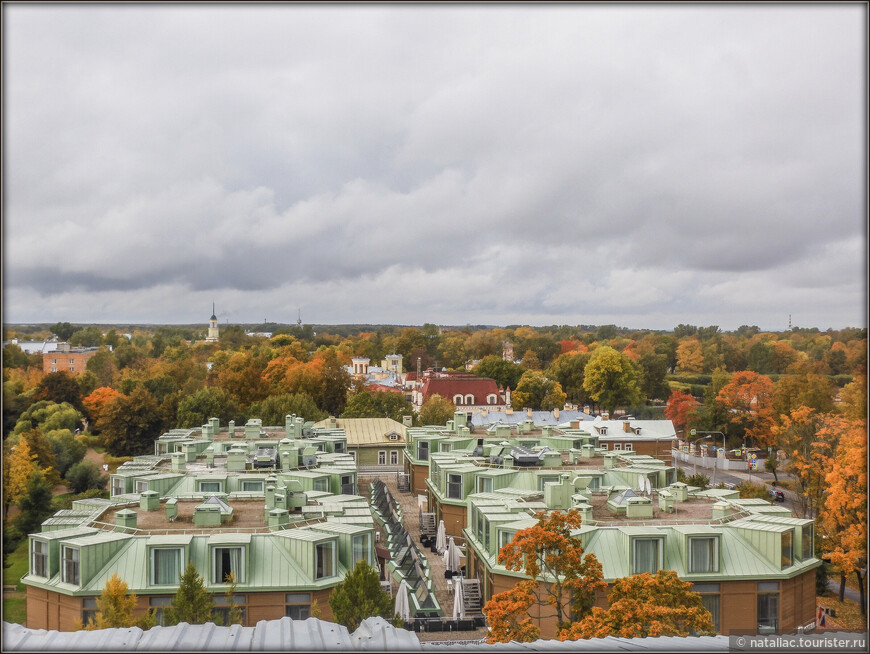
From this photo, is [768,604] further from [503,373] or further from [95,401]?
[503,373]

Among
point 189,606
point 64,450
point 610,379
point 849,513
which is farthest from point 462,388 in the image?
point 189,606

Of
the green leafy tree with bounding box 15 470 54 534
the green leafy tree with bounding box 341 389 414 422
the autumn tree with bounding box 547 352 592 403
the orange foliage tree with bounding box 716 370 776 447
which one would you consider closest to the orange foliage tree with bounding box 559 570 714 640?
the green leafy tree with bounding box 15 470 54 534

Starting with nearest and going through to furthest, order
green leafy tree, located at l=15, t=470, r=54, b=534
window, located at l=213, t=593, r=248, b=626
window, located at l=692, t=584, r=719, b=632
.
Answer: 1. window, located at l=213, t=593, r=248, b=626
2. window, located at l=692, t=584, r=719, b=632
3. green leafy tree, located at l=15, t=470, r=54, b=534

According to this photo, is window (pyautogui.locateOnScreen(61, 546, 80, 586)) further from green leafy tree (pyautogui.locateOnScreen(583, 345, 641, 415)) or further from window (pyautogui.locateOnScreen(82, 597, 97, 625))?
green leafy tree (pyautogui.locateOnScreen(583, 345, 641, 415))

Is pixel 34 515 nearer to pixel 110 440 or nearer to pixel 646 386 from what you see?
pixel 110 440

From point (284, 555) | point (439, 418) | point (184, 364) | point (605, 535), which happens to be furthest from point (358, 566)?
point (184, 364)

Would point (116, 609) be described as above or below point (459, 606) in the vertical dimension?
above
